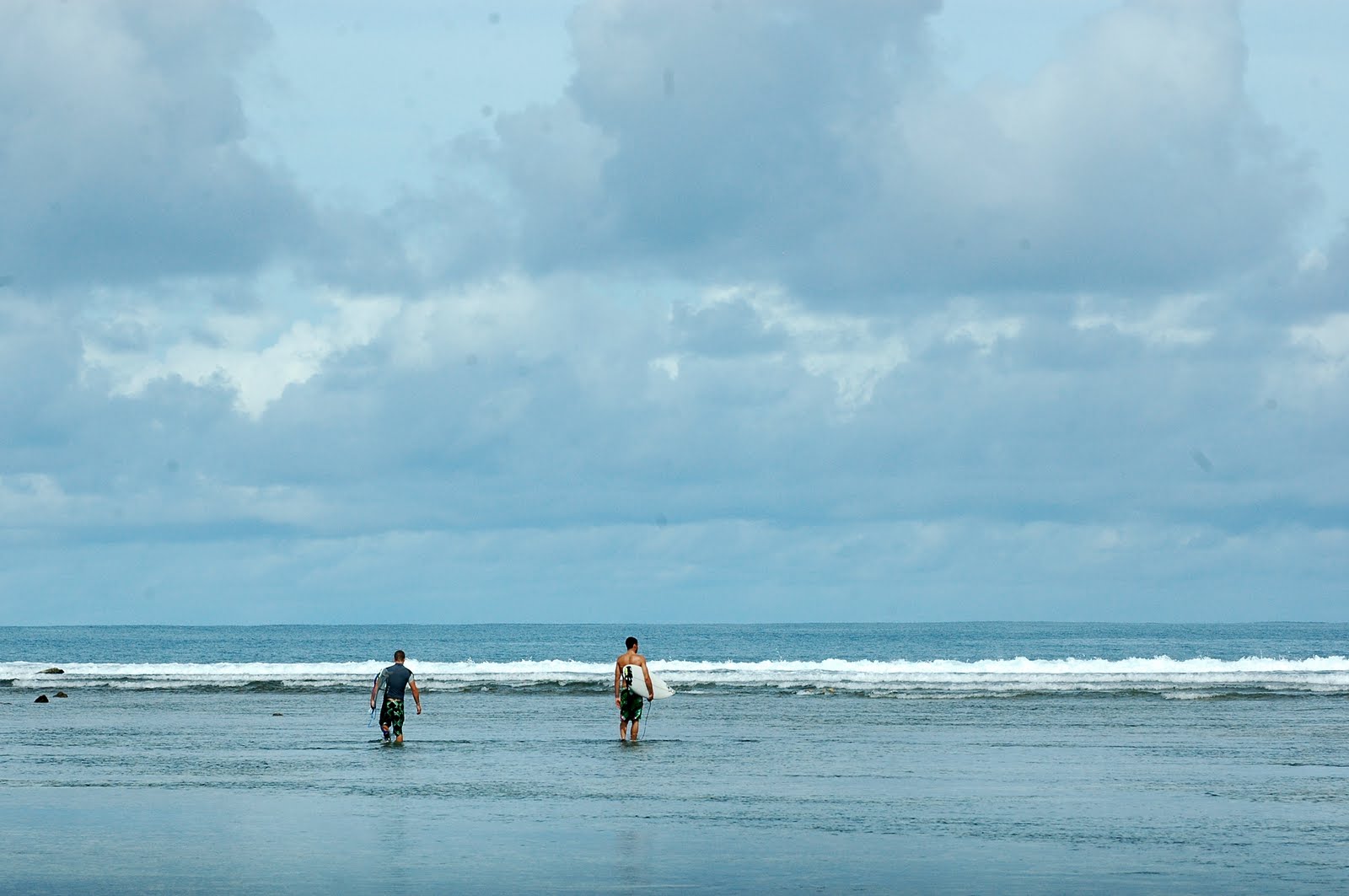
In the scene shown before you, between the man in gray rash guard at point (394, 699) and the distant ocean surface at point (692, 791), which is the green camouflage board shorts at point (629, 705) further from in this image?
the man in gray rash guard at point (394, 699)

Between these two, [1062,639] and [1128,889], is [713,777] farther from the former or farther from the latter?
[1062,639]

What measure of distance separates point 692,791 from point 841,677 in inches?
1374

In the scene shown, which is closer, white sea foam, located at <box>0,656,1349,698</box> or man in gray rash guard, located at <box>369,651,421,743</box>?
man in gray rash guard, located at <box>369,651,421,743</box>

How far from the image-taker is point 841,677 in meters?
53.3

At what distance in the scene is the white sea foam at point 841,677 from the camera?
44969 millimetres

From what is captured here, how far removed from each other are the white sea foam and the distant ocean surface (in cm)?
98

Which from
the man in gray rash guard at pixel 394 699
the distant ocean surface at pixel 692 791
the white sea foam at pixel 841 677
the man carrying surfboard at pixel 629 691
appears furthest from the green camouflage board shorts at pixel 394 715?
the white sea foam at pixel 841 677

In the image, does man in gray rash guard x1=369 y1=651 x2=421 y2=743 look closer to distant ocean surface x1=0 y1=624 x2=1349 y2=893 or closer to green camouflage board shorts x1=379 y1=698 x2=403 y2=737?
green camouflage board shorts x1=379 y1=698 x2=403 y2=737

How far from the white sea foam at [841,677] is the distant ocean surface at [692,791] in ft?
3.22

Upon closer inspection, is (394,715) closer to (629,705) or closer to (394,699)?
(394,699)

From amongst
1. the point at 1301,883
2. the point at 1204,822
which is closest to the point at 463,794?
the point at 1204,822

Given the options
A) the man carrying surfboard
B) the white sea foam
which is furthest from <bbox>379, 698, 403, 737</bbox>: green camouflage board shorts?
the white sea foam

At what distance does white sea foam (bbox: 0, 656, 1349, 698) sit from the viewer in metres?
45.0

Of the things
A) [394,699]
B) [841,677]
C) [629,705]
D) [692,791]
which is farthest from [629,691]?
[841,677]
